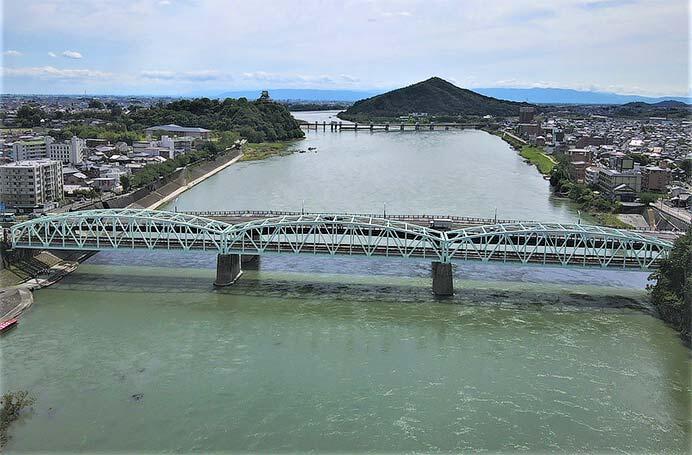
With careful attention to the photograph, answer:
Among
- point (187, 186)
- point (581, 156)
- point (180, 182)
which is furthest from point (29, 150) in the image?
point (581, 156)

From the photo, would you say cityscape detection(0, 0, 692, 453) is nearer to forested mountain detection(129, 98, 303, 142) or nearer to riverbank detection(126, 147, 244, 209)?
riverbank detection(126, 147, 244, 209)

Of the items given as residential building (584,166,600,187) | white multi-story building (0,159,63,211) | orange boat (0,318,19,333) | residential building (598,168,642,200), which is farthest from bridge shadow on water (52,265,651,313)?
residential building (584,166,600,187)

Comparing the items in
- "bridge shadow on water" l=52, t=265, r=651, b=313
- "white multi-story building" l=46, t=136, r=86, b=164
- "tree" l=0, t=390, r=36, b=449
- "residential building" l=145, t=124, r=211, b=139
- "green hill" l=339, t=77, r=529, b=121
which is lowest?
"tree" l=0, t=390, r=36, b=449

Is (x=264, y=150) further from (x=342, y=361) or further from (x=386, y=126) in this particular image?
(x=342, y=361)

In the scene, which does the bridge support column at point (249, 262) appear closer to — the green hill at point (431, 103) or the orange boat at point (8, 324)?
the orange boat at point (8, 324)

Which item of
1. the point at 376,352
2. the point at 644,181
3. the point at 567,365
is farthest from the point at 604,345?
the point at 644,181

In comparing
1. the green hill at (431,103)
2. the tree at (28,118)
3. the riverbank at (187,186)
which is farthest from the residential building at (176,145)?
the green hill at (431,103)
